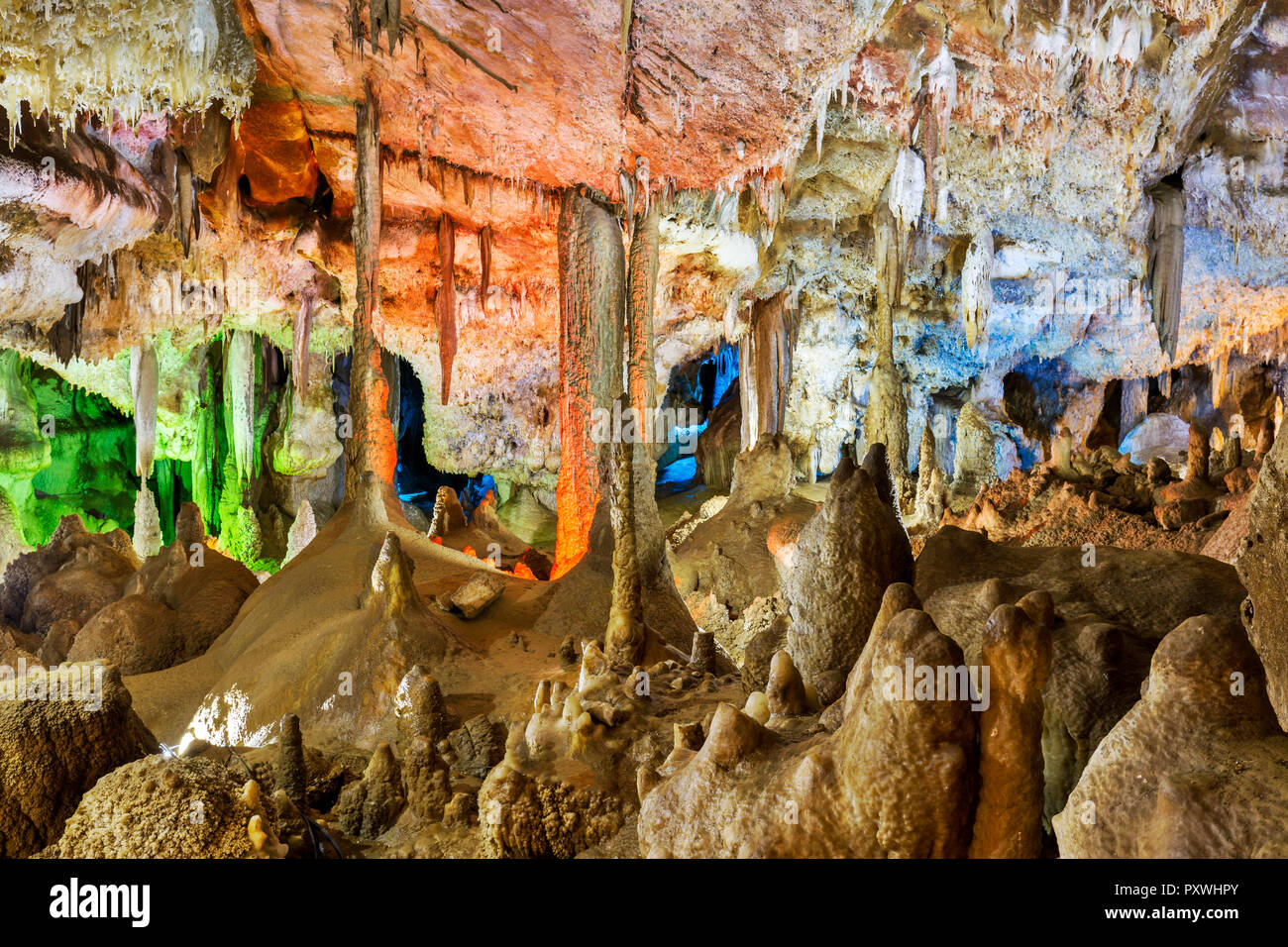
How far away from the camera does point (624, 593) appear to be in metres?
6.68

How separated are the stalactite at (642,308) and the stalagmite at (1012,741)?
8823 millimetres

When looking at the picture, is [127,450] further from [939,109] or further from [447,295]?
[939,109]

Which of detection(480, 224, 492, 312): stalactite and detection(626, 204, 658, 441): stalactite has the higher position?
detection(480, 224, 492, 312): stalactite

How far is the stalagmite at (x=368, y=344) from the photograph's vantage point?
1069 cm

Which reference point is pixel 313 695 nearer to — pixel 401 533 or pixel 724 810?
pixel 401 533

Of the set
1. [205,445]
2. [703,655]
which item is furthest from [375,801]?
[205,445]

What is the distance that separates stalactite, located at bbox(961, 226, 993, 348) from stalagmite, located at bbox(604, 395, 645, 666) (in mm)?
10128

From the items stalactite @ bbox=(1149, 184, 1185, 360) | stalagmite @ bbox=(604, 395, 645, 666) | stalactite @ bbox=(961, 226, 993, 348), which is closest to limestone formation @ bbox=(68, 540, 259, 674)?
stalagmite @ bbox=(604, 395, 645, 666)

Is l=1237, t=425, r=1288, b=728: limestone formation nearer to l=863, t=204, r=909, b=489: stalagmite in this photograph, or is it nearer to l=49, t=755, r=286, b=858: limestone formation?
l=49, t=755, r=286, b=858: limestone formation

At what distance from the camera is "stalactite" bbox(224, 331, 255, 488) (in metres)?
18.5

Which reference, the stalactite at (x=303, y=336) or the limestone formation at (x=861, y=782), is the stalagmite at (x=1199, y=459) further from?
the stalactite at (x=303, y=336)

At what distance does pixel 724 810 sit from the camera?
2.69m

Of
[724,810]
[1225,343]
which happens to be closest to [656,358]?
[1225,343]
